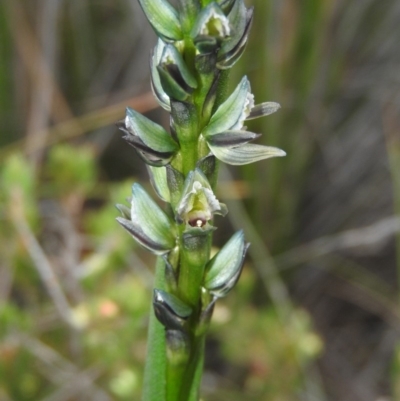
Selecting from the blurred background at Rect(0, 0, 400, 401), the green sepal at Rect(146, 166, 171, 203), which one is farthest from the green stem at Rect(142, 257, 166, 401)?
the blurred background at Rect(0, 0, 400, 401)

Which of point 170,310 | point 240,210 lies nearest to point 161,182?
point 170,310

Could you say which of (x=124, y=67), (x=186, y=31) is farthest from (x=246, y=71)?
(x=186, y=31)

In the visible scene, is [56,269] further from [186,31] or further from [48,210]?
[186,31]

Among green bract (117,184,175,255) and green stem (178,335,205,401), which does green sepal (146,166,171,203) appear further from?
green stem (178,335,205,401)

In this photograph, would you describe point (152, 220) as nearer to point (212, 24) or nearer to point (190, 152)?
point (190, 152)

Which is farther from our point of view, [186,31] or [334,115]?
[334,115]

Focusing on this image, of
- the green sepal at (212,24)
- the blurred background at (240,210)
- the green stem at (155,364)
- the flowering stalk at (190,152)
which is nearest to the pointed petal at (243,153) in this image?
the flowering stalk at (190,152)
